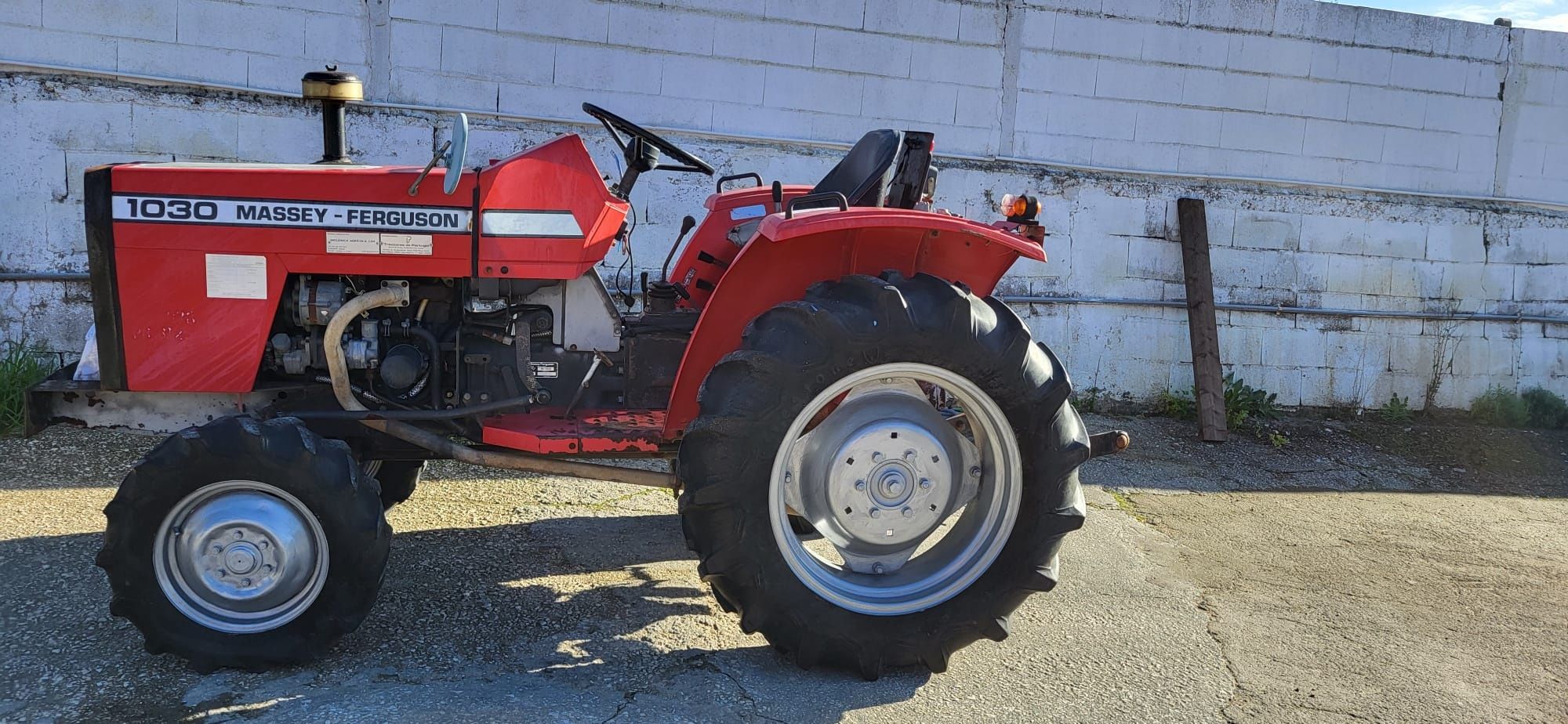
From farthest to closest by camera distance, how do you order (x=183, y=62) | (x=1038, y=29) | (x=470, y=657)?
(x=1038, y=29), (x=183, y=62), (x=470, y=657)

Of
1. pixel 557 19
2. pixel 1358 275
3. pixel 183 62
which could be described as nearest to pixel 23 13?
pixel 183 62

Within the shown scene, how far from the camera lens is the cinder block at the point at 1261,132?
6.83 metres

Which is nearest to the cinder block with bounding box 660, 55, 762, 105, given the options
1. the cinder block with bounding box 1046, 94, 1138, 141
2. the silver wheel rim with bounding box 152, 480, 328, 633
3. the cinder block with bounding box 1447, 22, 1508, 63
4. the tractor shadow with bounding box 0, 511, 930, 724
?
the cinder block with bounding box 1046, 94, 1138, 141

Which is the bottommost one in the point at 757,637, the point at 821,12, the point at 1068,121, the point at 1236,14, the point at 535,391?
the point at 757,637

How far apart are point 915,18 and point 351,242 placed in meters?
4.19

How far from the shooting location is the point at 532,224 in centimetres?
314

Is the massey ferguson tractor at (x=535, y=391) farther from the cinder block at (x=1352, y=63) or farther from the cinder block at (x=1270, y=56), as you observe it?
the cinder block at (x=1352, y=63)

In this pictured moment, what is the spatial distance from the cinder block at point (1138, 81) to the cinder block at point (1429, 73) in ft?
5.12

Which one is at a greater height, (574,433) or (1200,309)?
(1200,309)

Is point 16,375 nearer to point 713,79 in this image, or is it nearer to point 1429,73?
point 713,79

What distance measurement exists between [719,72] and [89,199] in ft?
12.0

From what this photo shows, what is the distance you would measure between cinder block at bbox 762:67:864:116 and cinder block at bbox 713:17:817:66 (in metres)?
0.07

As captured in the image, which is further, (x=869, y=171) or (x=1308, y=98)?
(x=1308, y=98)

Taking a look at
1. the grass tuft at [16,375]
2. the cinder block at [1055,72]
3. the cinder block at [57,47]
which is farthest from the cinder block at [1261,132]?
the grass tuft at [16,375]
